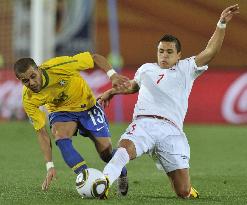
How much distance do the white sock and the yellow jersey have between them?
1.19 metres

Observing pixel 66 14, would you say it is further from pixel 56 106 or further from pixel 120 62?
pixel 56 106

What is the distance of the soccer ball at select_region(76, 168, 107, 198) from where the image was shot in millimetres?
8141

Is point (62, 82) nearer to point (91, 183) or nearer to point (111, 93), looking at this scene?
point (111, 93)

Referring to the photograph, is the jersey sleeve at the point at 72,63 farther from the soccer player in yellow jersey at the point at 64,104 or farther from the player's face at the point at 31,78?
the player's face at the point at 31,78

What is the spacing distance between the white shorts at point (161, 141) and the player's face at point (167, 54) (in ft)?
2.00

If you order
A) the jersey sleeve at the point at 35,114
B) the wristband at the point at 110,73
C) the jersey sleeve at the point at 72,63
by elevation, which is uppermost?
the wristband at the point at 110,73

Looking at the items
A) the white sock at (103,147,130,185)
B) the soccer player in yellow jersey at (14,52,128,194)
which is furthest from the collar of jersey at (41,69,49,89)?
the white sock at (103,147,130,185)

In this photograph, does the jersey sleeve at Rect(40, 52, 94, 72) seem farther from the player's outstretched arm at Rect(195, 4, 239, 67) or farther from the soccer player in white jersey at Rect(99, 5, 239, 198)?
the player's outstretched arm at Rect(195, 4, 239, 67)

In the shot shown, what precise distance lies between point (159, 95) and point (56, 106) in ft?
4.24

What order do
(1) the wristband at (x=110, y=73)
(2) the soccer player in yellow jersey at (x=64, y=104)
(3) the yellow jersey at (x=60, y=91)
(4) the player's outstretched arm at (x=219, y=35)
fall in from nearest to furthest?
(1) the wristband at (x=110, y=73)
(4) the player's outstretched arm at (x=219, y=35)
(2) the soccer player in yellow jersey at (x=64, y=104)
(3) the yellow jersey at (x=60, y=91)

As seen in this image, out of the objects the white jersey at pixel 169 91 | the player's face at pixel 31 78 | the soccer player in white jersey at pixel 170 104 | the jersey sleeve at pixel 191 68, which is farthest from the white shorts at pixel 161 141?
the player's face at pixel 31 78

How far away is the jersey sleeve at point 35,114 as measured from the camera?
30.3 feet

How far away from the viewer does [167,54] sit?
901 cm

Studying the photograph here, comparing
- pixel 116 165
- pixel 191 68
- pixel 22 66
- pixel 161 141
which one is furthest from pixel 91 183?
pixel 191 68
